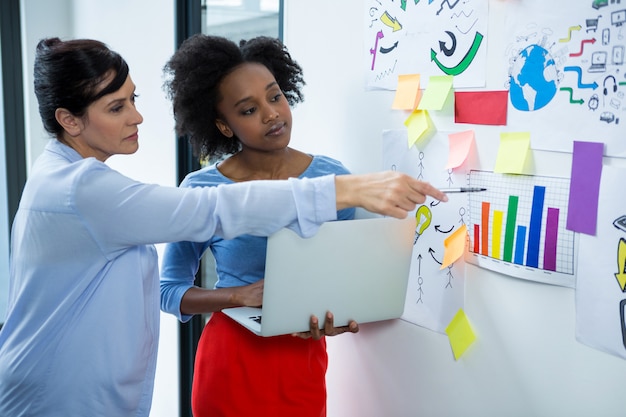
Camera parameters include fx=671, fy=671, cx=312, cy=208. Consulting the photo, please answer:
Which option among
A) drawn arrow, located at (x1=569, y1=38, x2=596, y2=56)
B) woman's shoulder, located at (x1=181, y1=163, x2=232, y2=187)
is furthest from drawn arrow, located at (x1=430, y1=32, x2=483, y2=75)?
woman's shoulder, located at (x1=181, y1=163, x2=232, y2=187)

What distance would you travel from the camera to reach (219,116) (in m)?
1.58

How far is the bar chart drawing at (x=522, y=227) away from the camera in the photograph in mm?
1109

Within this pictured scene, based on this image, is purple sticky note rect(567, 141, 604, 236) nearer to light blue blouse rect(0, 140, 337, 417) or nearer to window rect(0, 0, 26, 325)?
light blue blouse rect(0, 140, 337, 417)

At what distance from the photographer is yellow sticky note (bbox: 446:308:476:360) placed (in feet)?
4.35

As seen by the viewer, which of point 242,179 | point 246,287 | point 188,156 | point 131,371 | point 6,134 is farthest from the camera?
point 6,134

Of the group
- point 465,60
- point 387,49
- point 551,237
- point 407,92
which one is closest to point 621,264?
point 551,237

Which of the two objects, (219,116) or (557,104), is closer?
(557,104)

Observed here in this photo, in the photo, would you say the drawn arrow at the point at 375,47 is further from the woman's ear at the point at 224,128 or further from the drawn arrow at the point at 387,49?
the woman's ear at the point at 224,128

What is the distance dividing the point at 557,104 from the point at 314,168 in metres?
0.61

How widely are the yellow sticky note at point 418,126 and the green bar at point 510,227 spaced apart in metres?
0.27

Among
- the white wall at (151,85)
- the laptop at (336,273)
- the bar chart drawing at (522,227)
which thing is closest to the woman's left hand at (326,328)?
the laptop at (336,273)

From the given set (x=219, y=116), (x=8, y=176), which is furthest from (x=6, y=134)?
(x=219, y=116)

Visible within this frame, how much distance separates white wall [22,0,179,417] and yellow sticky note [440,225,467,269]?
4.82 feet

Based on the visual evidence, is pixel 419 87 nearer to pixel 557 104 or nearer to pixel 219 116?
pixel 557 104
